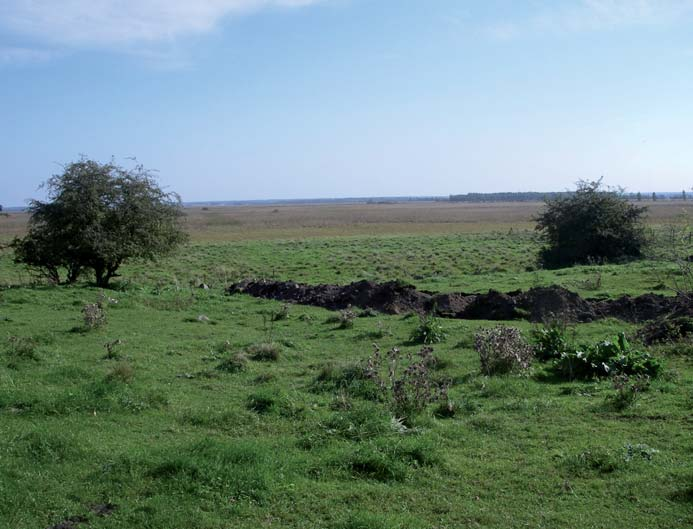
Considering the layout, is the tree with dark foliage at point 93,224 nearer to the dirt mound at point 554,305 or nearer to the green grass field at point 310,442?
the green grass field at point 310,442

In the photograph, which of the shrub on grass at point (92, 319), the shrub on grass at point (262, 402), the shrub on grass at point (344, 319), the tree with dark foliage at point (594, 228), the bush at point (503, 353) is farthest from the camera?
the tree with dark foliage at point (594, 228)

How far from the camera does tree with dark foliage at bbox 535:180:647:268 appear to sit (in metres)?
31.2

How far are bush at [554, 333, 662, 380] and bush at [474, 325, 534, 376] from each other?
62cm

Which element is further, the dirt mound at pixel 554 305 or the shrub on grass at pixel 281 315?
the shrub on grass at pixel 281 315

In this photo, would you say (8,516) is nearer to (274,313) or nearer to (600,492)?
(600,492)

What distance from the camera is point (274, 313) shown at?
18.9 meters

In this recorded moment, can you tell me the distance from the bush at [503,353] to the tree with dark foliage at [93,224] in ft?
55.1

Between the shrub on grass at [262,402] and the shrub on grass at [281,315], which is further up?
the shrub on grass at [262,402]

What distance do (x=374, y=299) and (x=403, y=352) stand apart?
22.3ft

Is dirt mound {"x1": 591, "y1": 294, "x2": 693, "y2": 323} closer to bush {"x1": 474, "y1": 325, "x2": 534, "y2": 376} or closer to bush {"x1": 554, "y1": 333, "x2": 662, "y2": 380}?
bush {"x1": 554, "y1": 333, "x2": 662, "y2": 380}

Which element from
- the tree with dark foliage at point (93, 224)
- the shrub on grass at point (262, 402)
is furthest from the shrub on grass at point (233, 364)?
the tree with dark foliage at point (93, 224)

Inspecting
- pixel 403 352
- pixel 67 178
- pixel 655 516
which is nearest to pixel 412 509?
pixel 655 516

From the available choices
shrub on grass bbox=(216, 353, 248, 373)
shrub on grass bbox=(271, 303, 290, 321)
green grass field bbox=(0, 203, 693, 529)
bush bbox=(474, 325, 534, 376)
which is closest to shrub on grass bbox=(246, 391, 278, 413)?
green grass field bbox=(0, 203, 693, 529)

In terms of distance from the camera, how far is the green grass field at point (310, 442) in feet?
19.0
